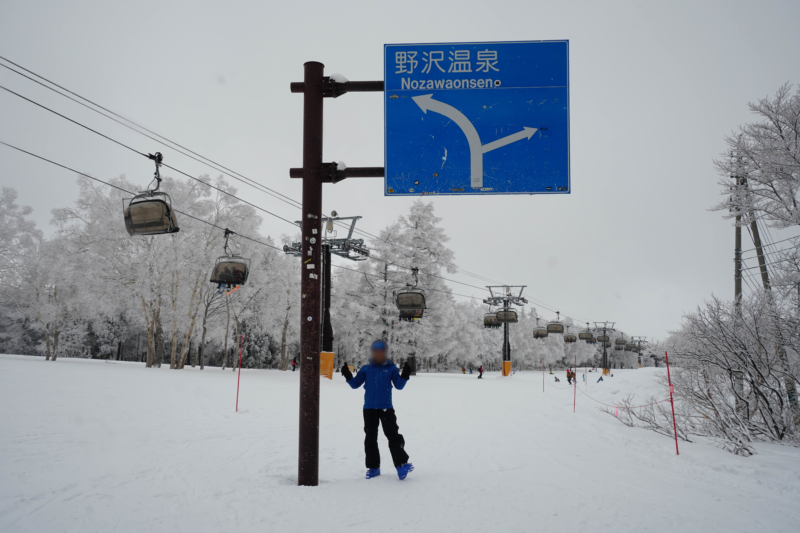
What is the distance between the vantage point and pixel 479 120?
5262 millimetres

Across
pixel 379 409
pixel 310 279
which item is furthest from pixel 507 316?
pixel 310 279

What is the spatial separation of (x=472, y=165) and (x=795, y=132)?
9.68 metres

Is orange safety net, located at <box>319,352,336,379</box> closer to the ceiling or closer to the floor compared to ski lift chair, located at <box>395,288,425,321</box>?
closer to the floor

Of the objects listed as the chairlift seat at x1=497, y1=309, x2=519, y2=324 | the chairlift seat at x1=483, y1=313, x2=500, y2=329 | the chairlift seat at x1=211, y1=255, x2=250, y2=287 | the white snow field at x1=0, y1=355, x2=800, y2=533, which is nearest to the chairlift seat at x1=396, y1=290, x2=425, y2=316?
the chairlift seat at x1=211, y1=255, x2=250, y2=287

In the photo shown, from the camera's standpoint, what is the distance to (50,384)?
42.3ft

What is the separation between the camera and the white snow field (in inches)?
162

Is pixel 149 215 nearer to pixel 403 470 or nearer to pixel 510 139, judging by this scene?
pixel 403 470

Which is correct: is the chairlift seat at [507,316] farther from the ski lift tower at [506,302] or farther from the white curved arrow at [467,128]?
the white curved arrow at [467,128]

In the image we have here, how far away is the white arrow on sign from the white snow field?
3.56 m

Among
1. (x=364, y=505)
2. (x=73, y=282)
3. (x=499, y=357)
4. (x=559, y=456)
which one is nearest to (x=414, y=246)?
(x=73, y=282)

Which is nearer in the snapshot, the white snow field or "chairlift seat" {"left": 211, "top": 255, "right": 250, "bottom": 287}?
the white snow field

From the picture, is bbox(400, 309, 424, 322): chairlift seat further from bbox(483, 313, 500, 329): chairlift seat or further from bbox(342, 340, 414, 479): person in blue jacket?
bbox(342, 340, 414, 479): person in blue jacket

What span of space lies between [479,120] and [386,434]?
403cm

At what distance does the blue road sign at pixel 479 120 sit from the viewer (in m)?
5.20
